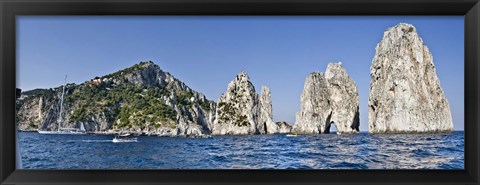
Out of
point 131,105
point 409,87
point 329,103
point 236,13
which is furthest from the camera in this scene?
point 329,103

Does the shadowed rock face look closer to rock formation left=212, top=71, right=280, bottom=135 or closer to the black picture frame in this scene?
rock formation left=212, top=71, right=280, bottom=135

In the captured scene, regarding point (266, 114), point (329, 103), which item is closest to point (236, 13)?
point (329, 103)

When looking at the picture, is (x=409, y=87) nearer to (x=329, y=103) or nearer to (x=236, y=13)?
(x=329, y=103)

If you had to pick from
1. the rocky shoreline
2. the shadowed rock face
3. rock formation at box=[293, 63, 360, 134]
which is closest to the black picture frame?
the rocky shoreline

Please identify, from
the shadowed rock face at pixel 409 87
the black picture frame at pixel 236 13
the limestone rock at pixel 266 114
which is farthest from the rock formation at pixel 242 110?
the black picture frame at pixel 236 13

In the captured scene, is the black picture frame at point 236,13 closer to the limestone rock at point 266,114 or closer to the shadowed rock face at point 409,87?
the shadowed rock face at point 409,87

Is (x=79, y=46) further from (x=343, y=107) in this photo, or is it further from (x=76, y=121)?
(x=343, y=107)

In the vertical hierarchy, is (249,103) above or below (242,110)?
above
